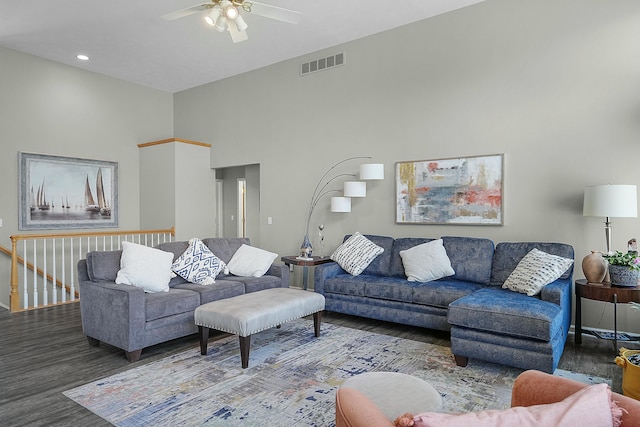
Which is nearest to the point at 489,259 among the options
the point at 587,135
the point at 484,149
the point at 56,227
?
the point at 484,149

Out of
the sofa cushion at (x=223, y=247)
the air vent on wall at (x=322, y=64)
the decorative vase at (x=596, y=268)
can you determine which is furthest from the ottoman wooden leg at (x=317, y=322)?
the air vent on wall at (x=322, y=64)

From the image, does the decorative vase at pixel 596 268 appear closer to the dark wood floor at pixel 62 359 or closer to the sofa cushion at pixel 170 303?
the dark wood floor at pixel 62 359

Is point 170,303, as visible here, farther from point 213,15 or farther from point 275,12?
point 275,12

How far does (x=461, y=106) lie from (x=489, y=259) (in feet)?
5.95

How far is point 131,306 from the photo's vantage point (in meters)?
3.26

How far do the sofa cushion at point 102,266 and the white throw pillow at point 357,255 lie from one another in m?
2.44

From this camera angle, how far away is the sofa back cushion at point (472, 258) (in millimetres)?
4156

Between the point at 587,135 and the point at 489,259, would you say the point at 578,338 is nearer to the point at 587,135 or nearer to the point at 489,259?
the point at 489,259

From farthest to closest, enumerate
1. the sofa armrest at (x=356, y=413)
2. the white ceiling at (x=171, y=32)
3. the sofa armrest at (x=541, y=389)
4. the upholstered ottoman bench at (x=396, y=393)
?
the white ceiling at (x=171, y=32) → the upholstered ottoman bench at (x=396, y=393) → the sofa armrest at (x=541, y=389) → the sofa armrest at (x=356, y=413)

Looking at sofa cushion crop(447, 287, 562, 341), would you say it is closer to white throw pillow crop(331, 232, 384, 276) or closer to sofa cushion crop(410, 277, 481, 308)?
sofa cushion crop(410, 277, 481, 308)

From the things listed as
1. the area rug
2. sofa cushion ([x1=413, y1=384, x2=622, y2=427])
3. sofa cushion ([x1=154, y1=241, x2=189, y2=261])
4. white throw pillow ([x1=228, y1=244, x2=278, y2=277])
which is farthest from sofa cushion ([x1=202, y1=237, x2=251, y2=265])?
sofa cushion ([x1=413, y1=384, x2=622, y2=427])

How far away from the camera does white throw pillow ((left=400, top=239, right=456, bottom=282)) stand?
13.9 ft

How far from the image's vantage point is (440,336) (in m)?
4.01

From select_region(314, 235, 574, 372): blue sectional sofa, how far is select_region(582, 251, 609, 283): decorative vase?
217 mm
